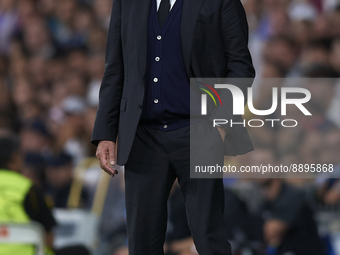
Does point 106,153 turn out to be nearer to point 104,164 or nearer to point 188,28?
point 104,164

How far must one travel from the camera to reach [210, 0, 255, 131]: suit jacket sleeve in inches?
69.4

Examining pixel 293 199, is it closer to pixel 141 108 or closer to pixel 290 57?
pixel 290 57

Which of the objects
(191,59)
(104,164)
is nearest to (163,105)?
(191,59)

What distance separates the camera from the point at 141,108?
1764mm

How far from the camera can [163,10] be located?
5.97 ft

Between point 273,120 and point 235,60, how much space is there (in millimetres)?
2914

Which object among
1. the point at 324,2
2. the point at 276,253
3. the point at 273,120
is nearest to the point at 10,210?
the point at 276,253

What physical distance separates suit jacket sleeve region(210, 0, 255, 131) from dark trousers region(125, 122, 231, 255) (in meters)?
0.19

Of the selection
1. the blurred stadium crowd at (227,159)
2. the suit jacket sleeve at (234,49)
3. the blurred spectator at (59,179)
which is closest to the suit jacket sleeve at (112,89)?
the suit jacket sleeve at (234,49)

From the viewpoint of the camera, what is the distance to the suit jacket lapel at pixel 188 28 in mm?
1757

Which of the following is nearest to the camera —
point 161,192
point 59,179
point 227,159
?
point 161,192

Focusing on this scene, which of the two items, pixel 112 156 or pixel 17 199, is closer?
pixel 112 156

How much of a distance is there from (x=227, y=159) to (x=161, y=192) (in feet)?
8.48

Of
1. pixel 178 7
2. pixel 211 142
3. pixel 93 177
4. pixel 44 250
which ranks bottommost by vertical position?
pixel 93 177
